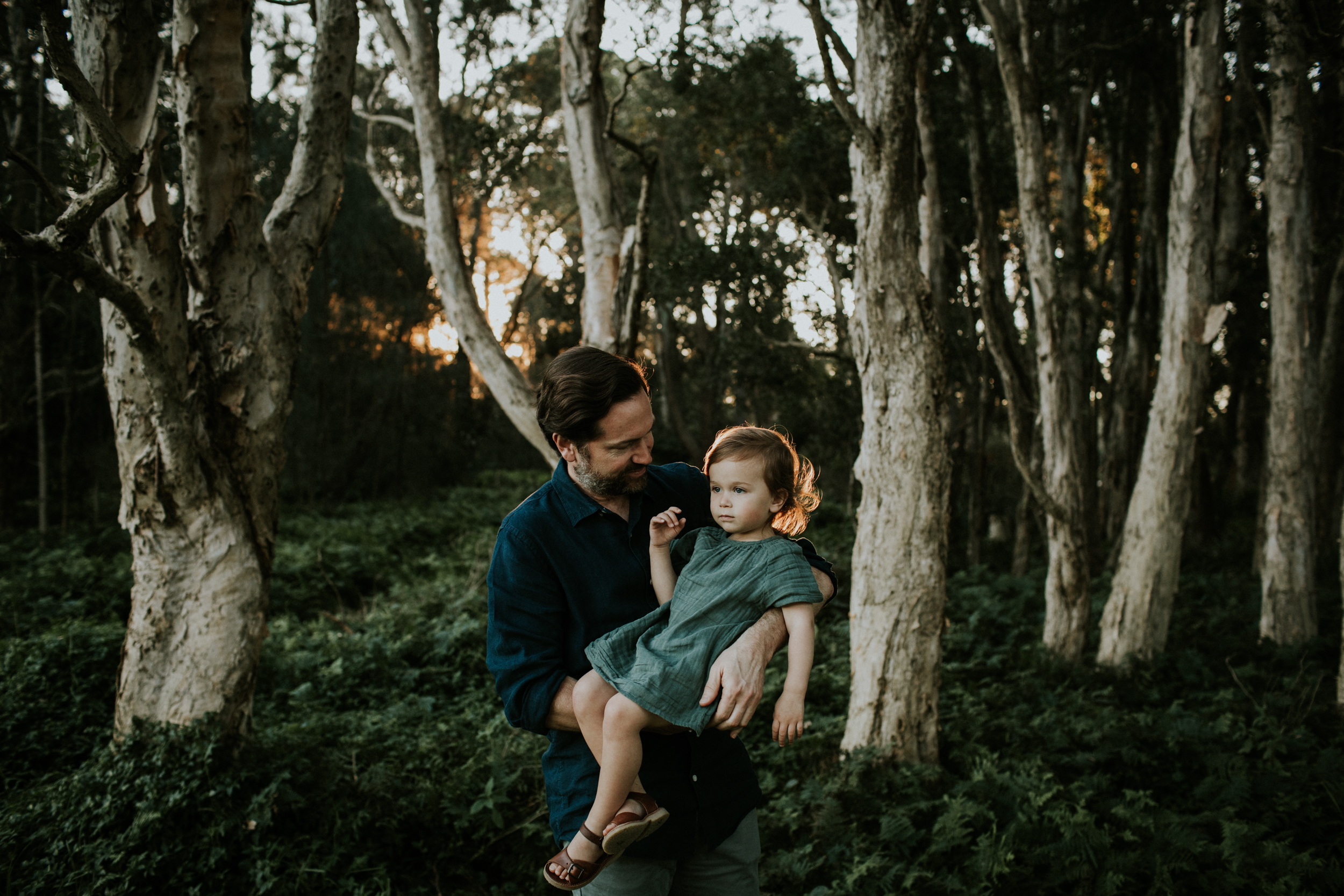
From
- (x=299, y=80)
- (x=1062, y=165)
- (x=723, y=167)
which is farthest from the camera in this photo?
(x=723, y=167)

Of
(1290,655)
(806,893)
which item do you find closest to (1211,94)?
(1290,655)

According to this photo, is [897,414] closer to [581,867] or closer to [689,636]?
[689,636]

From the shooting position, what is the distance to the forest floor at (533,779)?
372 cm

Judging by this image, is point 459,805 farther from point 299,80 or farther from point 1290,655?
point 299,80

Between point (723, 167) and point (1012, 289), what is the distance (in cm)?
636

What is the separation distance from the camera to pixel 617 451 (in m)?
2.05

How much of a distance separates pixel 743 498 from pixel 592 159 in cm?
398

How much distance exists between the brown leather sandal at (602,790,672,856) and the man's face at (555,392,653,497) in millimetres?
771

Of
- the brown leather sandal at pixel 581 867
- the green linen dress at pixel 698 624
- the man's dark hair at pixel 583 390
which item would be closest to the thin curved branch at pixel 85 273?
the man's dark hair at pixel 583 390

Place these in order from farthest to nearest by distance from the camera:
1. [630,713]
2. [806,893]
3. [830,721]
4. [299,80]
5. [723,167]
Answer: [723,167] → [299,80] → [830,721] → [806,893] → [630,713]

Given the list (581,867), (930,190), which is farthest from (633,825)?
(930,190)

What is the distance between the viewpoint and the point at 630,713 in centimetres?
187

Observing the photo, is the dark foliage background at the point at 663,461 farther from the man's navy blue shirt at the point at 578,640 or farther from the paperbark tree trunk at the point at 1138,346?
the man's navy blue shirt at the point at 578,640

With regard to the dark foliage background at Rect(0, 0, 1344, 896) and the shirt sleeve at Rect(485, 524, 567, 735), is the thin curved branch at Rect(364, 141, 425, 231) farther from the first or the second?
the shirt sleeve at Rect(485, 524, 567, 735)
